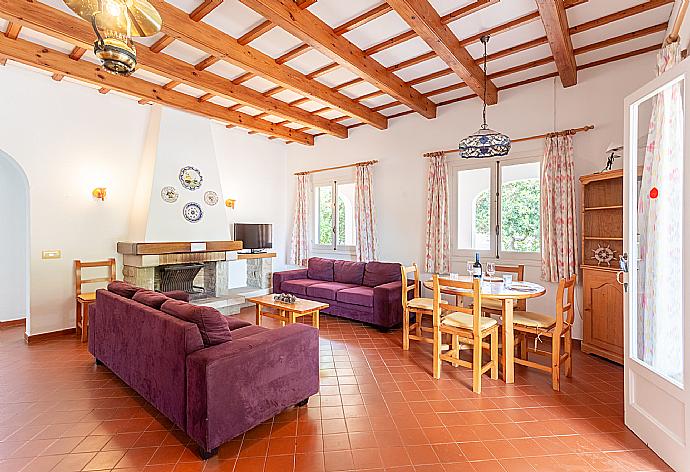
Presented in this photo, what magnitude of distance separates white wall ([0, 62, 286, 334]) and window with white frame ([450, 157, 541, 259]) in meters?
4.38

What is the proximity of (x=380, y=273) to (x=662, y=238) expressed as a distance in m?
3.60

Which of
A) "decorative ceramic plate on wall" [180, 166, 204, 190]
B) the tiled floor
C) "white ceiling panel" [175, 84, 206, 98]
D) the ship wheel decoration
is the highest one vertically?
"white ceiling panel" [175, 84, 206, 98]

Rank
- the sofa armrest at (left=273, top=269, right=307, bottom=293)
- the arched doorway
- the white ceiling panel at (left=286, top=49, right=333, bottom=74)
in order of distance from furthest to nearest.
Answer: the sofa armrest at (left=273, top=269, right=307, bottom=293), the arched doorway, the white ceiling panel at (left=286, top=49, right=333, bottom=74)

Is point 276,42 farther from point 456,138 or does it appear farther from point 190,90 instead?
point 456,138

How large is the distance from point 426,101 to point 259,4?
307 cm

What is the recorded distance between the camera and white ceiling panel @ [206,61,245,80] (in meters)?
4.19

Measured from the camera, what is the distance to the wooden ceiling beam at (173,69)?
297 cm

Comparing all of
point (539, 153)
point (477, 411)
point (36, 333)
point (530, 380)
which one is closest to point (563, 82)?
point (539, 153)

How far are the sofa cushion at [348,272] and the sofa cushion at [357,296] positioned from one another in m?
0.39

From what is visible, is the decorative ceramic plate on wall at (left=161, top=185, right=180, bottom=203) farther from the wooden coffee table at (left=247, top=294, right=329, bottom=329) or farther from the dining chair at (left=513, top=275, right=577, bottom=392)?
the dining chair at (left=513, top=275, right=577, bottom=392)

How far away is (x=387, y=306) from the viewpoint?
4.81m

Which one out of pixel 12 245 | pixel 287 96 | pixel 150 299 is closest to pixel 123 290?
pixel 150 299

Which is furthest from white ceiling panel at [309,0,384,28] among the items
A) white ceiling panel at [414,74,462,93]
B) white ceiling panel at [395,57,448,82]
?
white ceiling panel at [414,74,462,93]

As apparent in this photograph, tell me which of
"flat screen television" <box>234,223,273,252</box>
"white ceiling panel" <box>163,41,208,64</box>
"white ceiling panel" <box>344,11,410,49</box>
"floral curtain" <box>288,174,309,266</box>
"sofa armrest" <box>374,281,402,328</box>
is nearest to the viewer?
"white ceiling panel" <box>344,11,410,49</box>
